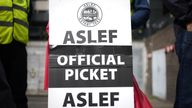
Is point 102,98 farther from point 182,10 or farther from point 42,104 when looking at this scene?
point 42,104

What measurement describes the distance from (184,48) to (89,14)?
0.84m

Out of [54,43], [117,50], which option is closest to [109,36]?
[117,50]

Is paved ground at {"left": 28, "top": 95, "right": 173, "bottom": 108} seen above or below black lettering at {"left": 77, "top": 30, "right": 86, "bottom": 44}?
below

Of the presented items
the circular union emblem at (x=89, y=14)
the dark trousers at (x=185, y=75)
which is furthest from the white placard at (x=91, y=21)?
the dark trousers at (x=185, y=75)

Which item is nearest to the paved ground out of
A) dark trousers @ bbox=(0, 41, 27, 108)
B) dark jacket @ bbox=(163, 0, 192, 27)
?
dark trousers @ bbox=(0, 41, 27, 108)

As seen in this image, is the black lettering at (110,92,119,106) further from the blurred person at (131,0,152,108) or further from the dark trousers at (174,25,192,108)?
the dark trousers at (174,25,192,108)

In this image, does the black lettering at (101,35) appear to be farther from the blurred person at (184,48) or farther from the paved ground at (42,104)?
the paved ground at (42,104)

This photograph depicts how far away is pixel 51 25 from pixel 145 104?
960 mm

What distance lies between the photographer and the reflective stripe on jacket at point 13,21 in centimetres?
452

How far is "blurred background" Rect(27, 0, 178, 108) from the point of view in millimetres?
17797

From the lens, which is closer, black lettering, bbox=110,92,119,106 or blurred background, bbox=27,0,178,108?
black lettering, bbox=110,92,119,106

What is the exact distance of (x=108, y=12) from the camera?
378 centimetres

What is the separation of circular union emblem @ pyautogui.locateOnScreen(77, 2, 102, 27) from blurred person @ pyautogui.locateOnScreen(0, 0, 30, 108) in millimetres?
1032

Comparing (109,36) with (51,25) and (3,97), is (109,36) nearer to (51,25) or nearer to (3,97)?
(51,25)
